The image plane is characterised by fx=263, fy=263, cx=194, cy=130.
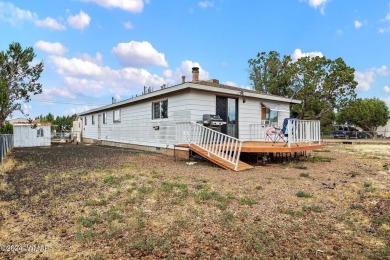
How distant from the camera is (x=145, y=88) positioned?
1619 centimetres

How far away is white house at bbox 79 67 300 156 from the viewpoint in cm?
984

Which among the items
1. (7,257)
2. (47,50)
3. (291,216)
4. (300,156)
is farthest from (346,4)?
(47,50)

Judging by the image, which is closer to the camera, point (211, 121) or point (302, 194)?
point (302, 194)

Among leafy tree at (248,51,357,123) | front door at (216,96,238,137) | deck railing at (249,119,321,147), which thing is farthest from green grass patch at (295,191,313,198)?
leafy tree at (248,51,357,123)

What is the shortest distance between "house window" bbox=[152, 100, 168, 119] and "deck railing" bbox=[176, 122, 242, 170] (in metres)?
1.71

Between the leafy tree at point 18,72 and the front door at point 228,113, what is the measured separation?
10.3 metres

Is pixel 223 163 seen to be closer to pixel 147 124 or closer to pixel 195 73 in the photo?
pixel 195 73

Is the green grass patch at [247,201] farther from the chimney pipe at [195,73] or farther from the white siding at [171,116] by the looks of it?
the chimney pipe at [195,73]

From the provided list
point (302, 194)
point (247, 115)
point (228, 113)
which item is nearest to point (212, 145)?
point (228, 113)

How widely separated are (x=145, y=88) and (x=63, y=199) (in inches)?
482

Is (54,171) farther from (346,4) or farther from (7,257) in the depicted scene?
(346,4)

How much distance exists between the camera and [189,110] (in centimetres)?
962

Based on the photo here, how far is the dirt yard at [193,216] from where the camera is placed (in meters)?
2.82

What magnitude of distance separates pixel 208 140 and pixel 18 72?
12497mm
